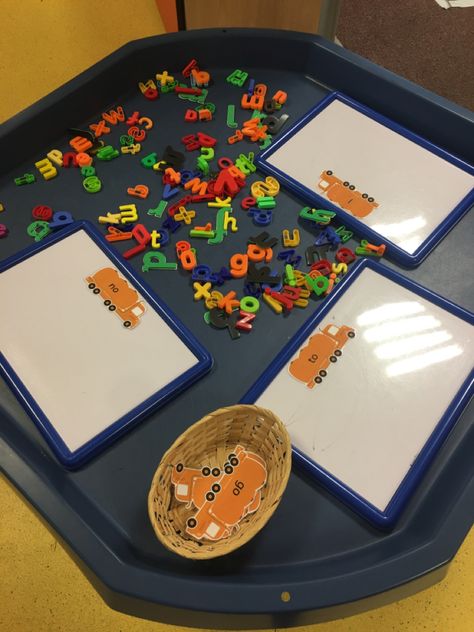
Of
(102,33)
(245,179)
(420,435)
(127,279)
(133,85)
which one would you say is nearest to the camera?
(420,435)

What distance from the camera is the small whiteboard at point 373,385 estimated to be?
25.4 inches

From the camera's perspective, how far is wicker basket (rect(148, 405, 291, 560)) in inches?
21.7

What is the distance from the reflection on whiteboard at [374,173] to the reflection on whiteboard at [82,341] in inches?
14.4

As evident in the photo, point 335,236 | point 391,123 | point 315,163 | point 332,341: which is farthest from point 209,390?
point 391,123

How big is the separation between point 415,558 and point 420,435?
0.51 ft

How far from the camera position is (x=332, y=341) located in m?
0.73

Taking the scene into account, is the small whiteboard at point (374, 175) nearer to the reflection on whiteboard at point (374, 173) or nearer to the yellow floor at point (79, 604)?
the reflection on whiteboard at point (374, 173)

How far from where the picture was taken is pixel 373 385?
704 mm

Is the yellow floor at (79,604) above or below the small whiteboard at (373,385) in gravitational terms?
below

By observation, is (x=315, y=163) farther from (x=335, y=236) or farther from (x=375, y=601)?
(x=375, y=601)

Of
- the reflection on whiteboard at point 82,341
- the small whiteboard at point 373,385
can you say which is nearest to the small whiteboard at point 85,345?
the reflection on whiteboard at point 82,341

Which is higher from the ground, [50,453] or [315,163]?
[315,163]

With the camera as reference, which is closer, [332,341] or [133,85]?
[332,341]

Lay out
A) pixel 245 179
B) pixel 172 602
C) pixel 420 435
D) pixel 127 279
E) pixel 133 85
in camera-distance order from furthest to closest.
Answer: pixel 133 85 → pixel 245 179 → pixel 127 279 → pixel 420 435 → pixel 172 602
